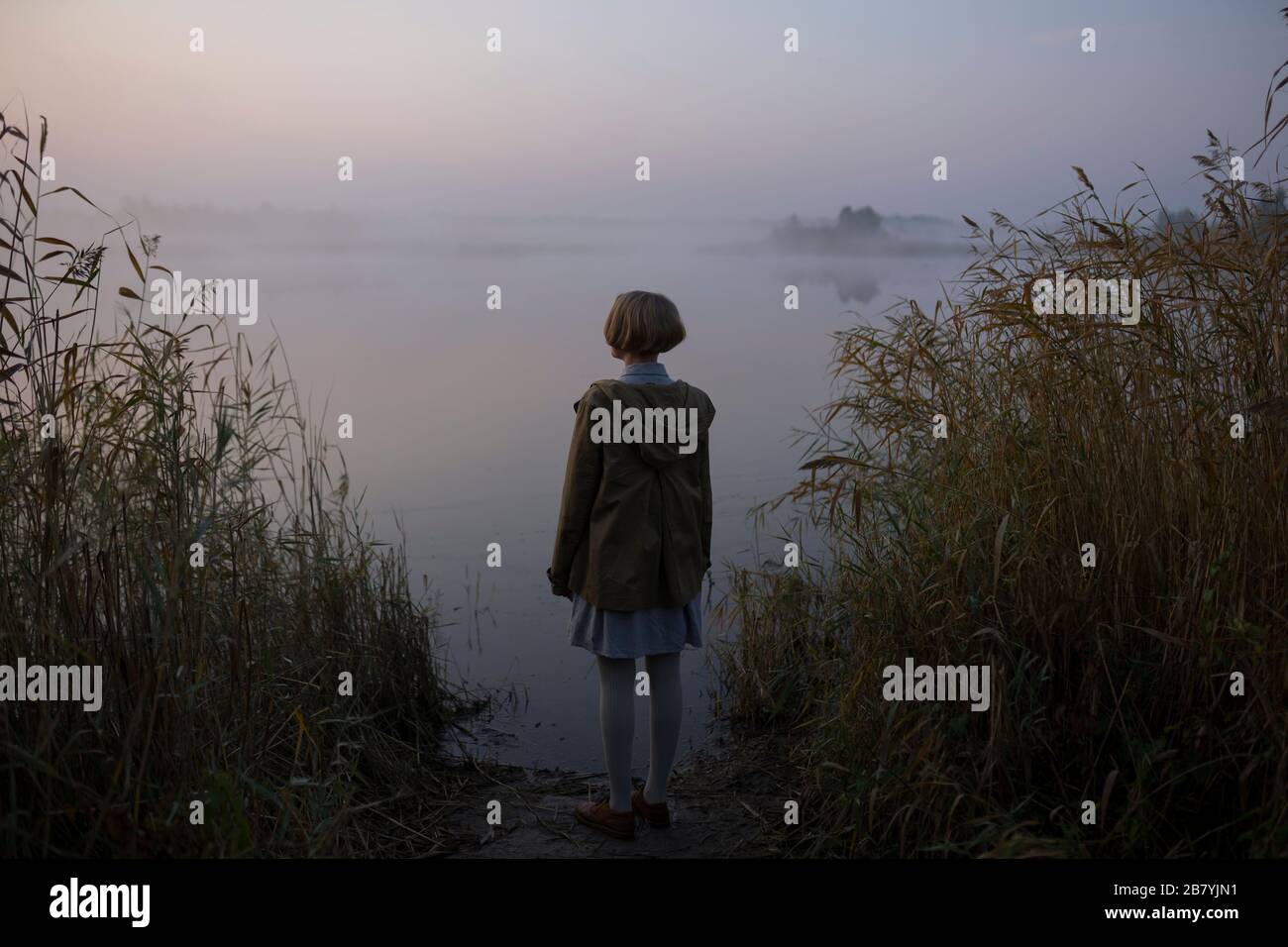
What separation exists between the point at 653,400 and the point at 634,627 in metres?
0.73

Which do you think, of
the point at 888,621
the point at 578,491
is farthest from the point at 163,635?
the point at 888,621

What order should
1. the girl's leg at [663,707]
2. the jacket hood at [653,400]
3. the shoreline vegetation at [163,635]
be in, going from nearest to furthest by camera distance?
the shoreline vegetation at [163,635]
the jacket hood at [653,400]
the girl's leg at [663,707]

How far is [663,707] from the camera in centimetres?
344

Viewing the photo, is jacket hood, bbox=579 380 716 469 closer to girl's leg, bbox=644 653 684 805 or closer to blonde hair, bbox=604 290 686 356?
blonde hair, bbox=604 290 686 356

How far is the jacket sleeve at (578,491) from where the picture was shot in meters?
3.32

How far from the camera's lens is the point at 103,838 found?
235cm

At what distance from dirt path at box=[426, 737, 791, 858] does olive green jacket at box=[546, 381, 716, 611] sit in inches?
30.9

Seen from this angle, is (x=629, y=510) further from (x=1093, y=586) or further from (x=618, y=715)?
(x=1093, y=586)

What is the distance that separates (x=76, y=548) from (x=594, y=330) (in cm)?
1426

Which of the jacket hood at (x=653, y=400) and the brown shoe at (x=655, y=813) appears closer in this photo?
the jacket hood at (x=653, y=400)

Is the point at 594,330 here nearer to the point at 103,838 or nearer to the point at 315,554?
the point at 315,554

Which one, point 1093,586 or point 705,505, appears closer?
point 1093,586

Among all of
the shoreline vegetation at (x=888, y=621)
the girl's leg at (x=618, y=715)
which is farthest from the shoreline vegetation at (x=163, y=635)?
the girl's leg at (x=618, y=715)

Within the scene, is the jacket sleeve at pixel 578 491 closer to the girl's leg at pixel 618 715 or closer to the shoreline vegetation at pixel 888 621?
the girl's leg at pixel 618 715
